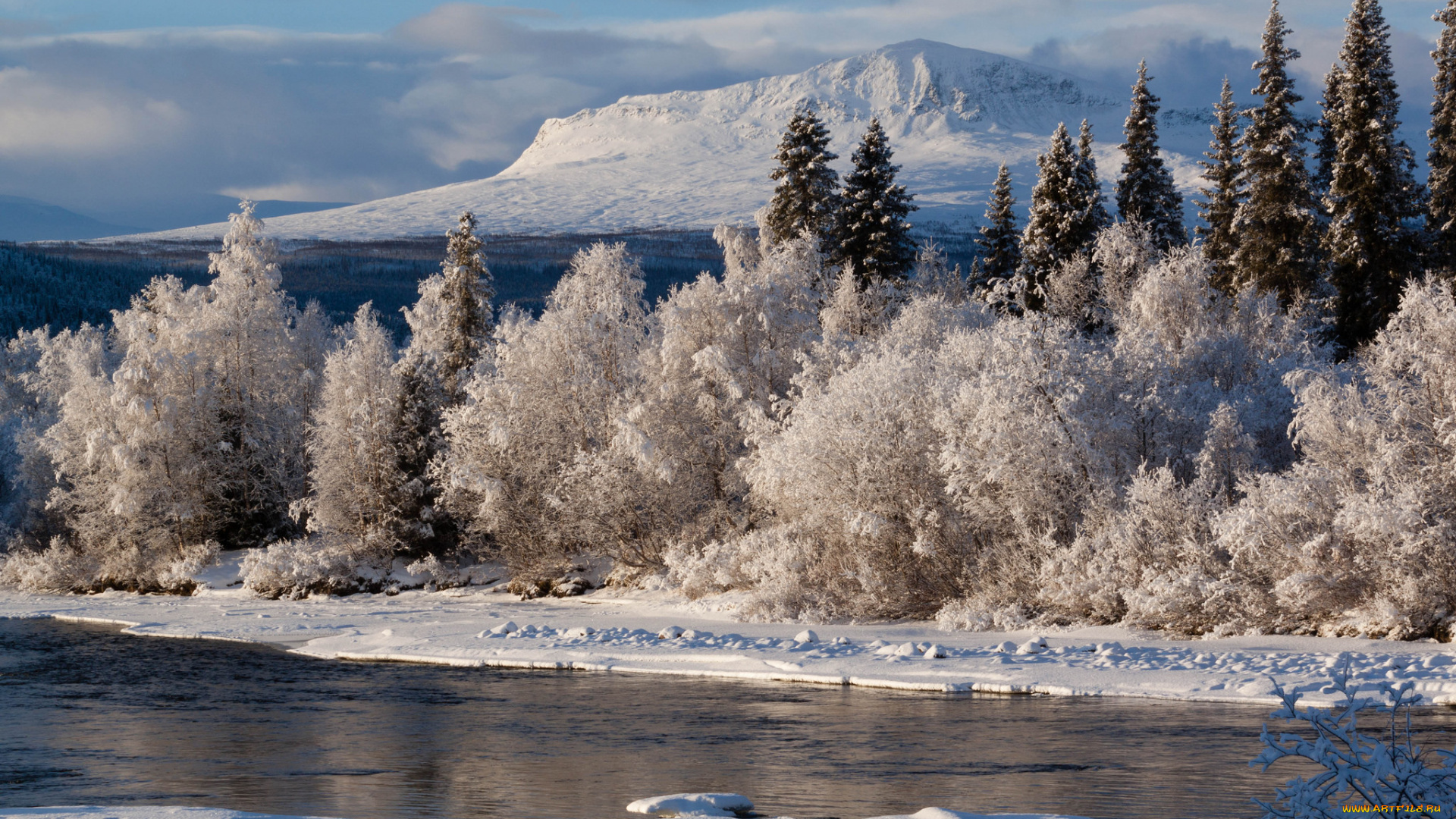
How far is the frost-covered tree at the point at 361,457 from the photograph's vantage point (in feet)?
140

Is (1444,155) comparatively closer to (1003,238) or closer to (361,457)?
(1003,238)

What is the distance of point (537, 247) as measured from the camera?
182 m

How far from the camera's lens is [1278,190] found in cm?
4081

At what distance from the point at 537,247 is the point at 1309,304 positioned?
153091 millimetres

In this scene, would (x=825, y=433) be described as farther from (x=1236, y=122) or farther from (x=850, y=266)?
(x=1236, y=122)

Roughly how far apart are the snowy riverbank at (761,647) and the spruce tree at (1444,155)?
68.7 feet

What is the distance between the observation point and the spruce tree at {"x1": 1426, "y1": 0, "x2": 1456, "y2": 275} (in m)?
38.6

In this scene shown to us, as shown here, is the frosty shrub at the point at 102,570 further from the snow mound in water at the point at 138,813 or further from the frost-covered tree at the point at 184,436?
the snow mound in water at the point at 138,813

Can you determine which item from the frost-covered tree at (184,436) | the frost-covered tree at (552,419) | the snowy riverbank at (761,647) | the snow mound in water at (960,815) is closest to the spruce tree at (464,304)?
the frost-covered tree at (552,419)

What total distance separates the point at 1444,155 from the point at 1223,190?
28.9ft

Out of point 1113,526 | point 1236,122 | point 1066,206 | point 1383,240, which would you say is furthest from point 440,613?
point 1236,122

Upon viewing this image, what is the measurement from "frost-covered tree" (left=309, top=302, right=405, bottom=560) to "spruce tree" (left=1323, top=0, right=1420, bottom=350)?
108 feet

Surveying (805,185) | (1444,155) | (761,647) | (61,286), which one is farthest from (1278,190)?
(61,286)

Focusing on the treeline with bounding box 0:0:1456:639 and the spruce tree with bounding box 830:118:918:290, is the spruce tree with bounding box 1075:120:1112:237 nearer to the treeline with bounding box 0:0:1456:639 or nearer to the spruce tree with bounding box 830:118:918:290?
the treeline with bounding box 0:0:1456:639
